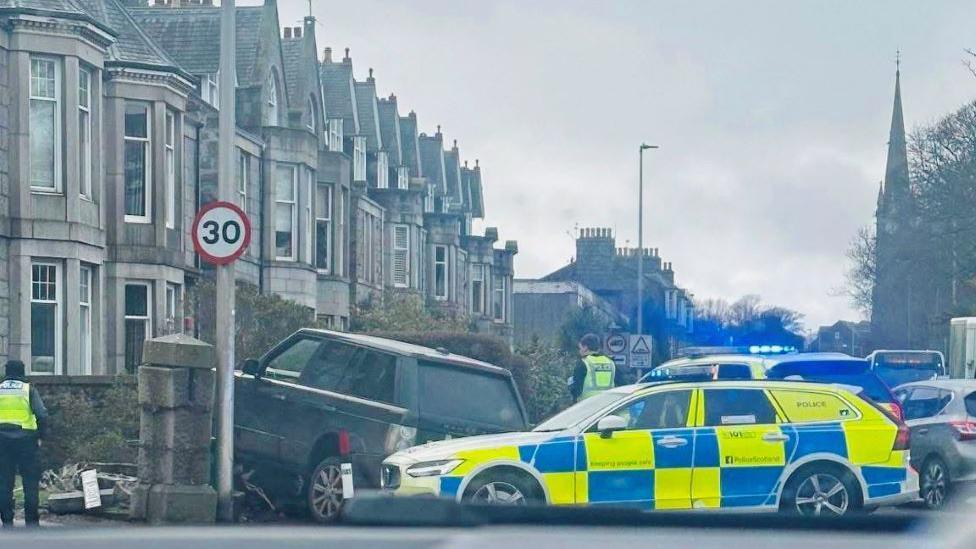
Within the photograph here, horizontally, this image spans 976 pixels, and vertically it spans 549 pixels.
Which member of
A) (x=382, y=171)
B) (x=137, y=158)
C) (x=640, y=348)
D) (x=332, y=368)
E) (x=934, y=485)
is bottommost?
(x=934, y=485)

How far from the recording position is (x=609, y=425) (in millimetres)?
12344

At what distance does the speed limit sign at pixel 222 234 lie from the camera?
14.7m

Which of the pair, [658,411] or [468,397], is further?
[468,397]

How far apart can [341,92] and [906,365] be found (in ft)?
68.4

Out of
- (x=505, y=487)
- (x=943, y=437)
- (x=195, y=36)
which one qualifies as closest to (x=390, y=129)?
(x=195, y=36)

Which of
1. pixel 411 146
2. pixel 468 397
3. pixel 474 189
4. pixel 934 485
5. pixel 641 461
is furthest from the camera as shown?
pixel 474 189

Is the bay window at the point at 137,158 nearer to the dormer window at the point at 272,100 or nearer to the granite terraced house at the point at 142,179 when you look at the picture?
the granite terraced house at the point at 142,179

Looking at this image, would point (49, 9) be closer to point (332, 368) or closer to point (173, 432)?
point (332, 368)

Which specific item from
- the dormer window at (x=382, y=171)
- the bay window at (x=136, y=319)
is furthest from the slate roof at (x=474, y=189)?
the bay window at (x=136, y=319)

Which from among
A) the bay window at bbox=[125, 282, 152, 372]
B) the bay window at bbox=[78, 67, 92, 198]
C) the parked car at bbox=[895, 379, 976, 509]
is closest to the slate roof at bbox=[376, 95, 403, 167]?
the bay window at bbox=[125, 282, 152, 372]

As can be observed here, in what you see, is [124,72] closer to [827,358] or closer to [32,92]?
[32,92]

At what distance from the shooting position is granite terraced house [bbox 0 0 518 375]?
23078mm

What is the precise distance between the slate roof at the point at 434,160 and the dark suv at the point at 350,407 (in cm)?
5074

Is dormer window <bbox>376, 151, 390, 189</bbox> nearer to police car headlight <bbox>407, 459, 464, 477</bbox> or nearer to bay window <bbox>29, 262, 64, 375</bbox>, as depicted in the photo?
bay window <bbox>29, 262, 64, 375</bbox>
